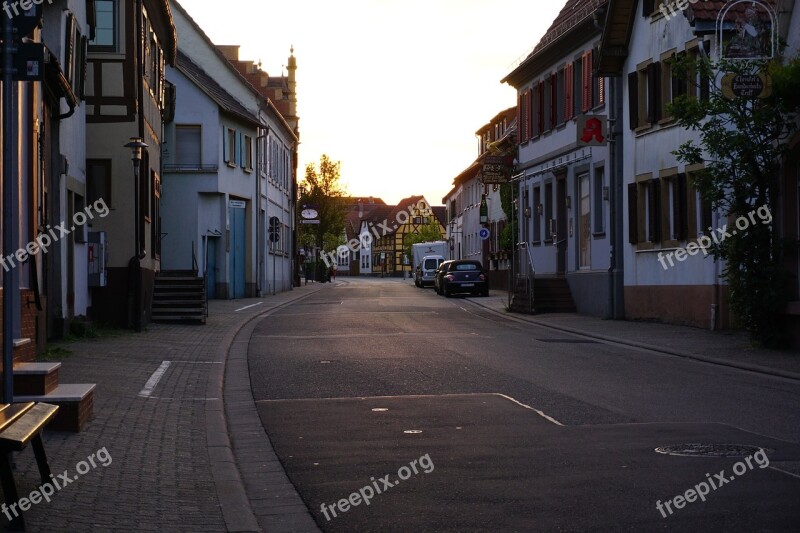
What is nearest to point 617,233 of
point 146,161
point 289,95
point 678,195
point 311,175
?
point 678,195

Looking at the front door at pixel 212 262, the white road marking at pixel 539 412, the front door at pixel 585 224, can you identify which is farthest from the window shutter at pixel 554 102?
the white road marking at pixel 539 412

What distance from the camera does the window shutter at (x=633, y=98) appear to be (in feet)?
93.1

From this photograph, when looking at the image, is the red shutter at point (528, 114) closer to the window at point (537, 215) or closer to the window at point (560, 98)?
the window at point (537, 215)

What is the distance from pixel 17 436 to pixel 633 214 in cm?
2414

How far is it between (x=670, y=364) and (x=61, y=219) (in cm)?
1025

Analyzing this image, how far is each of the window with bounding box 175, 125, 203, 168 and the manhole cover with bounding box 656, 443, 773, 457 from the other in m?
33.3

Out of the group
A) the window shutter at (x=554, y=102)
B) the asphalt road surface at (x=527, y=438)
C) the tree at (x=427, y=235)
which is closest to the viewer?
the asphalt road surface at (x=527, y=438)

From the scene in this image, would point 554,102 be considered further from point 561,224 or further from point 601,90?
point 601,90

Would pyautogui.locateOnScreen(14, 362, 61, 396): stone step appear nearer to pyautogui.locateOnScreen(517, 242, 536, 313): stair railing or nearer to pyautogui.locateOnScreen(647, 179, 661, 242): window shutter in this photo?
pyautogui.locateOnScreen(647, 179, 661, 242): window shutter

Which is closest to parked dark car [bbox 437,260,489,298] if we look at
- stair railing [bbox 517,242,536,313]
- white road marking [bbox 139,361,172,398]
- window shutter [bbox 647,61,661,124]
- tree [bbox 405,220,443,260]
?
stair railing [bbox 517,242,536,313]

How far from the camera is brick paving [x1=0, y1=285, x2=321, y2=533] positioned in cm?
655

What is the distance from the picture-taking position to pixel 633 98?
2848 cm

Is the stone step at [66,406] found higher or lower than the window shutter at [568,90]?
lower

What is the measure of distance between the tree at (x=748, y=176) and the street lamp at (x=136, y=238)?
10385 mm
